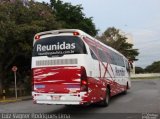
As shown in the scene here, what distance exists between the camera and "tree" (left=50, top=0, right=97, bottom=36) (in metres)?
48.2

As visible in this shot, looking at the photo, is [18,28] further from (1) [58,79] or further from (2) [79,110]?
(1) [58,79]

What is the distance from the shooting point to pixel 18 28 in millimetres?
31688

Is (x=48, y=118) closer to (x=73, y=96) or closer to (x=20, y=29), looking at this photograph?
(x=73, y=96)

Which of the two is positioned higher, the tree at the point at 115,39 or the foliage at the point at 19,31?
the tree at the point at 115,39

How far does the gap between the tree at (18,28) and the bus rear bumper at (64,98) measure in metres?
14.4

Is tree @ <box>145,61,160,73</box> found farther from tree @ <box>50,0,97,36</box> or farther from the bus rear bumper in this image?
the bus rear bumper

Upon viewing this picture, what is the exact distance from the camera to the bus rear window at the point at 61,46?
1627 cm

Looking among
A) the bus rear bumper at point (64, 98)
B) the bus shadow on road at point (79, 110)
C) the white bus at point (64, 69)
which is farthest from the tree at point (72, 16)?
the bus rear bumper at point (64, 98)

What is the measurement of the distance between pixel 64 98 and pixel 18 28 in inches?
662

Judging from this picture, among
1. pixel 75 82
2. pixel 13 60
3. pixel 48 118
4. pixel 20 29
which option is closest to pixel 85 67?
pixel 75 82

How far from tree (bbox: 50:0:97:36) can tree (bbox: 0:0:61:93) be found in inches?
455

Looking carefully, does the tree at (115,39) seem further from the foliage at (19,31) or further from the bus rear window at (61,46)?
the bus rear window at (61,46)

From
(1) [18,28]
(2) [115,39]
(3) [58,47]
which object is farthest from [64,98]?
(2) [115,39]

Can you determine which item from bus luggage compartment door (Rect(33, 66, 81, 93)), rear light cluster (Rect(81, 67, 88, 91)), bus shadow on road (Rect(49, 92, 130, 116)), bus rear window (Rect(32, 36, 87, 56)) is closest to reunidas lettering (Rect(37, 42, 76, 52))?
bus rear window (Rect(32, 36, 87, 56))
